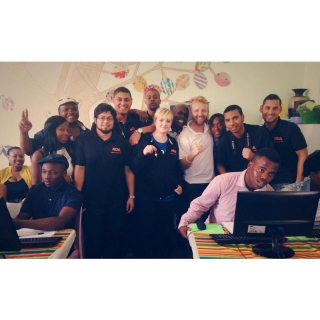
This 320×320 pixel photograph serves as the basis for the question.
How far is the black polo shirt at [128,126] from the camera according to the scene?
2584mm

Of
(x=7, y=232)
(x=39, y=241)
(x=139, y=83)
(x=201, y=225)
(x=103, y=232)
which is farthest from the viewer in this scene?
(x=103, y=232)

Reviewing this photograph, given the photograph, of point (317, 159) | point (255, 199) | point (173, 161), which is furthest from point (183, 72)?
point (317, 159)

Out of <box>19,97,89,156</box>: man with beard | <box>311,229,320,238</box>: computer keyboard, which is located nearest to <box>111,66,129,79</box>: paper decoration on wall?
<box>19,97,89,156</box>: man with beard

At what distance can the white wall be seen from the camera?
252 centimetres

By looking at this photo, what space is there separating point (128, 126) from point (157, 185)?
52 cm

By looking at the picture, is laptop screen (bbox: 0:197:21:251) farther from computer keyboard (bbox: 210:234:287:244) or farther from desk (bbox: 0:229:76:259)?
computer keyboard (bbox: 210:234:287:244)

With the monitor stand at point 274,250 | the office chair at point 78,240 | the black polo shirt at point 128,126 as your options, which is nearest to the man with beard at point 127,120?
the black polo shirt at point 128,126

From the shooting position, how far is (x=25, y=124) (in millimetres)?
2551

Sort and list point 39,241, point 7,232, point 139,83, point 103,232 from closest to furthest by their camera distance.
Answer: point 7,232
point 39,241
point 139,83
point 103,232

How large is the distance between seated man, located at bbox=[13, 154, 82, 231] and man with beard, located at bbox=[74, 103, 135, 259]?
87 mm

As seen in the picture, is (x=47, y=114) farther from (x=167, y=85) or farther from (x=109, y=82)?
(x=167, y=85)

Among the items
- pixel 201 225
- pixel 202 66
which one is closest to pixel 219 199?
pixel 201 225
